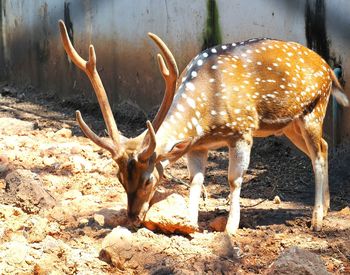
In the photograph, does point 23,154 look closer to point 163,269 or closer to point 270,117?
point 270,117

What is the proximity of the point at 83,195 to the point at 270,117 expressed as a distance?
1.73m

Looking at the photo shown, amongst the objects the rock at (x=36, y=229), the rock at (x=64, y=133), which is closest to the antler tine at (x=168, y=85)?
the rock at (x=36, y=229)

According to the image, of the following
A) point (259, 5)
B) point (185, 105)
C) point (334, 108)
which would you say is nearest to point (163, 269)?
point (185, 105)

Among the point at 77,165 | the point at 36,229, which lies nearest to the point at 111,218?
the point at 36,229

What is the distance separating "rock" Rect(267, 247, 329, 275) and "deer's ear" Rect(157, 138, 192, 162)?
1.18m

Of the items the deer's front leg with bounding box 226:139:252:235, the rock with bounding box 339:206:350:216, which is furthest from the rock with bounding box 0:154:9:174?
the rock with bounding box 339:206:350:216

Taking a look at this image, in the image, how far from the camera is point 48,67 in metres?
11.5

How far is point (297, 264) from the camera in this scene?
172 inches

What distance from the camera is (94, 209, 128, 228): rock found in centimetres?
549

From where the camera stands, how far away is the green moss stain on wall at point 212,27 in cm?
839

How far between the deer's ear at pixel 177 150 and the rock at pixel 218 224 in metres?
0.68

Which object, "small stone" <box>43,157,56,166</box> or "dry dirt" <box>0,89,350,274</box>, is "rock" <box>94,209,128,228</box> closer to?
"dry dirt" <box>0,89,350,274</box>

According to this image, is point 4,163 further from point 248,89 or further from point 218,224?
point 248,89

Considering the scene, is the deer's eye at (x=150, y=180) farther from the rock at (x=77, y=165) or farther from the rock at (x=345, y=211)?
the rock at (x=77, y=165)
